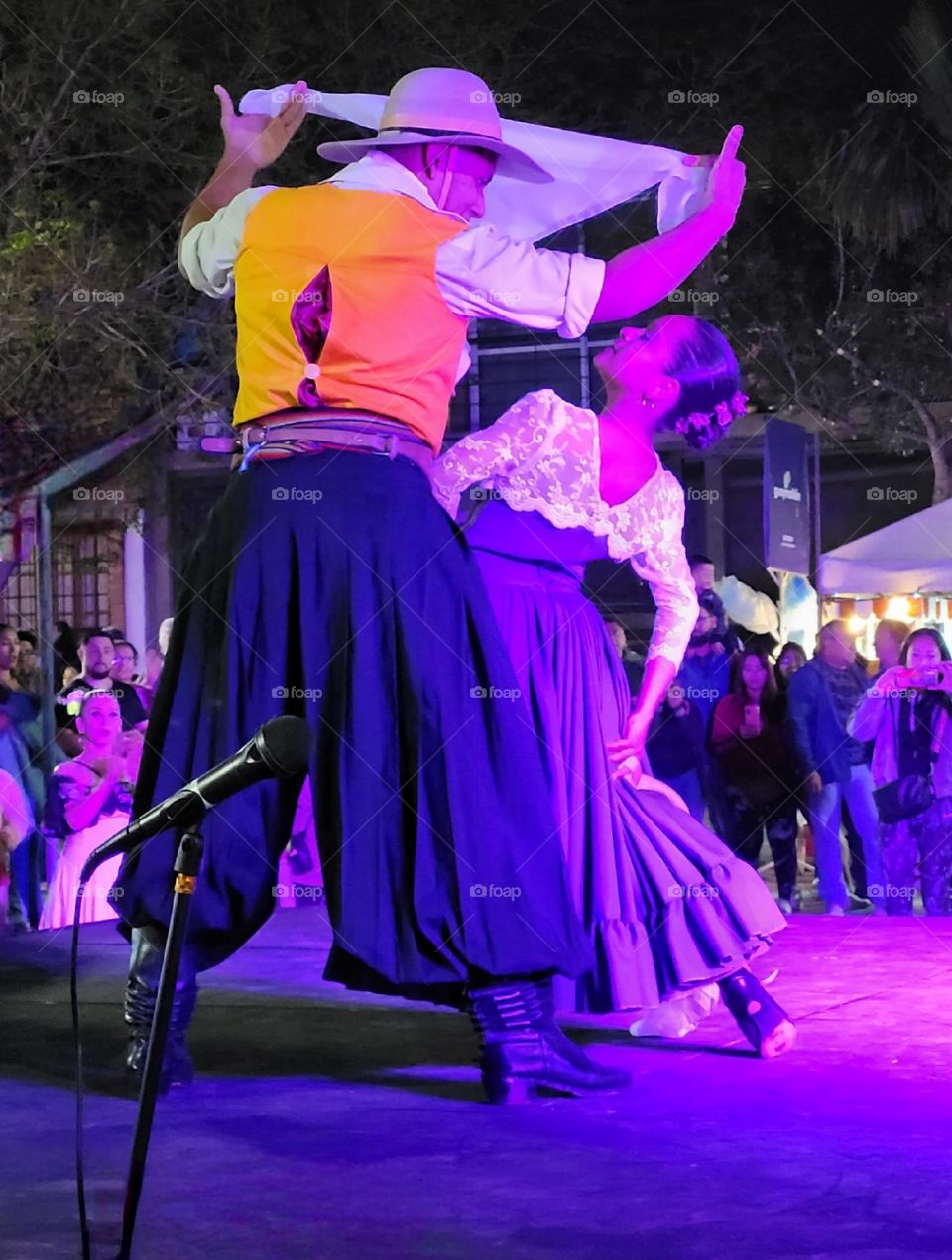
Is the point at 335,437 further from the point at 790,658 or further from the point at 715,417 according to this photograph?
the point at 790,658

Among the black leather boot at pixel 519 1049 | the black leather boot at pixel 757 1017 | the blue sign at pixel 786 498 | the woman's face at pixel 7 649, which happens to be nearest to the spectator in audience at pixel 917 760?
the blue sign at pixel 786 498

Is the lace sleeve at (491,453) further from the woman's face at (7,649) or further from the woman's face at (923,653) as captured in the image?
the woman's face at (7,649)

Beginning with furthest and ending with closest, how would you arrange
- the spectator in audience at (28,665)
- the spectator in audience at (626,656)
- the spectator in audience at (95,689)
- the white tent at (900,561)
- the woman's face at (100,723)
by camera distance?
1. the white tent at (900,561)
2. the spectator in audience at (28,665)
3. the spectator in audience at (626,656)
4. the spectator in audience at (95,689)
5. the woman's face at (100,723)

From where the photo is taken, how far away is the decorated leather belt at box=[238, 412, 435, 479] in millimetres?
3520

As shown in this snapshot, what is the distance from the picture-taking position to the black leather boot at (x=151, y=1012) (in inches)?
144

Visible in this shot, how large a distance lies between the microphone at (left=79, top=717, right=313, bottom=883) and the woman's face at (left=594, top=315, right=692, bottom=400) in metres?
2.08

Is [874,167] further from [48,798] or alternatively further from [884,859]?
[48,798]

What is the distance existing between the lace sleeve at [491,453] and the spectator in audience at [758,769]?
13.2ft

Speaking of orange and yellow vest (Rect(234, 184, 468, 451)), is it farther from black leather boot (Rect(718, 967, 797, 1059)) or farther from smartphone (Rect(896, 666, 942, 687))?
smartphone (Rect(896, 666, 942, 687))

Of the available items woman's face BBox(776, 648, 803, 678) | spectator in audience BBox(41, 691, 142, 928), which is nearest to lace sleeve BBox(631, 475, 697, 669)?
spectator in audience BBox(41, 691, 142, 928)

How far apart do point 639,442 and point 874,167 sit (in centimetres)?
634

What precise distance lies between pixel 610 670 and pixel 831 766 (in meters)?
3.79

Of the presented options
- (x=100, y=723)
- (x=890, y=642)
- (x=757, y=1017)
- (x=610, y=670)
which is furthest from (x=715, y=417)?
(x=890, y=642)

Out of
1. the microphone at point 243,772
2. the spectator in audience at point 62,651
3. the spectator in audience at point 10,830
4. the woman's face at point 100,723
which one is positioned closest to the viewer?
the microphone at point 243,772
